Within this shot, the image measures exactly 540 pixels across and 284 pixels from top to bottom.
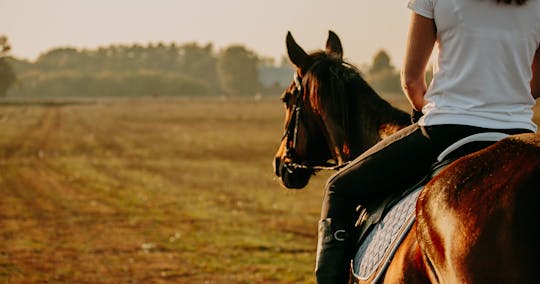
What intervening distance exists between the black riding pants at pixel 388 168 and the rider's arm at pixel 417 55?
19cm

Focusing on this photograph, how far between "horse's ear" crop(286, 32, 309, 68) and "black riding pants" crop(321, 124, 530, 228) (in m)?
1.09

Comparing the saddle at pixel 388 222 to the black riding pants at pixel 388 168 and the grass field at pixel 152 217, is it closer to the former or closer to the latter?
the black riding pants at pixel 388 168

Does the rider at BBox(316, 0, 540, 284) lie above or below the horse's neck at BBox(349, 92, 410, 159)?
above

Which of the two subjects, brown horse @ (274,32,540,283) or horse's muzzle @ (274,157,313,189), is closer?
brown horse @ (274,32,540,283)

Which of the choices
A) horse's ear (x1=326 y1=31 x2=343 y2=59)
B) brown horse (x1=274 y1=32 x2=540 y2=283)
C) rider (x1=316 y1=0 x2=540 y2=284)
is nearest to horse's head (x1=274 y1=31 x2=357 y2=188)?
horse's ear (x1=326 y1=31 x2=343 y2=59)

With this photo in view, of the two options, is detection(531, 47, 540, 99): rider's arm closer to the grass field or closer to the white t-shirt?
the white t-shirt

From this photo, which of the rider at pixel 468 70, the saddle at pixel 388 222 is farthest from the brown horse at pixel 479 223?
the rider at pixel 468 70

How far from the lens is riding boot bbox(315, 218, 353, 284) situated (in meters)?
3.84

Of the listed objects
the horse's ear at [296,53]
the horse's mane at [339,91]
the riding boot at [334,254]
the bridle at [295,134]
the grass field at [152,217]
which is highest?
the horse's ear at [296,53]

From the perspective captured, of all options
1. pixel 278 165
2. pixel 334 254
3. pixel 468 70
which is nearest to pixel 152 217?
pixel 278 165

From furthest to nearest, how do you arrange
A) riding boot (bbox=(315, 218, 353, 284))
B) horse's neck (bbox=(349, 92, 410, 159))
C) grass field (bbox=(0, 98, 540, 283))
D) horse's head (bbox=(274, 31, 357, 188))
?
1. grass field (bbox=(0, 98, 540, 283))
2. horse's head (bbox=(274, 31, 357, 188))
3. horse's neck (bbox=(349, 92, 410, 159))
4. riding boot (bbox=(315, 218, 353, 284))

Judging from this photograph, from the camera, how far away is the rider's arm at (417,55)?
10.9ft

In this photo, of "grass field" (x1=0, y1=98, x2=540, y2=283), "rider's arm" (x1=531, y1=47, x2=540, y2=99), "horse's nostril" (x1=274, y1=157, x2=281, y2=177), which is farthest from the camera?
"grass field" (x1=0, y1=98, x2=540, y2=283)

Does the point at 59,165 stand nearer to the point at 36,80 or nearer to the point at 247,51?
the point at 36,80
